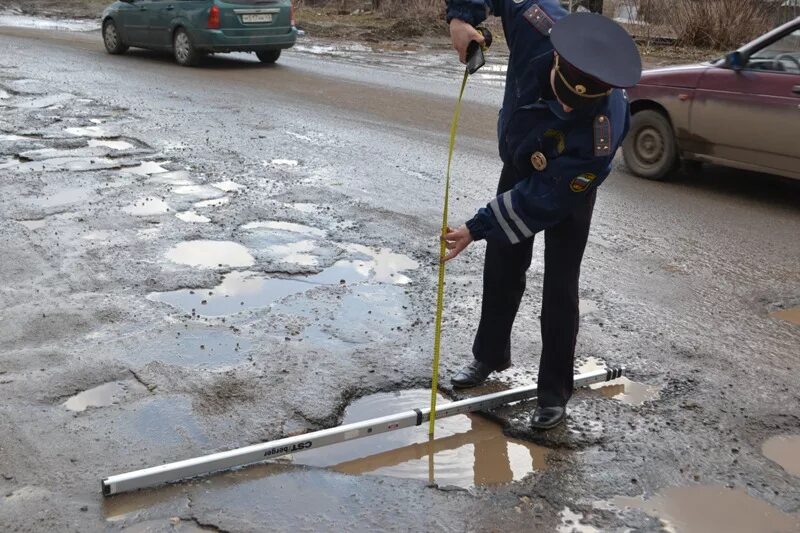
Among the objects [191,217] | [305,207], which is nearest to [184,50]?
[305,207]

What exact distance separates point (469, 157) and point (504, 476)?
19.5ft

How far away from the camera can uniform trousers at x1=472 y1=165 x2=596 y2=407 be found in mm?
3697

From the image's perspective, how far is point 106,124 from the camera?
1009 centimetres

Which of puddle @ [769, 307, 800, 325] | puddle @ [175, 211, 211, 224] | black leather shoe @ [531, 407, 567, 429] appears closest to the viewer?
black leather shoe @ [531, 407, 567, 429]

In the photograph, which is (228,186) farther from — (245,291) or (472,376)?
(472,376)

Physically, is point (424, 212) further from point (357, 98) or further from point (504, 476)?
point (357, 98)

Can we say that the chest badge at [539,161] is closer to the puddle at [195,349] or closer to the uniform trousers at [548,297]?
the uniform trousers at [548,297]

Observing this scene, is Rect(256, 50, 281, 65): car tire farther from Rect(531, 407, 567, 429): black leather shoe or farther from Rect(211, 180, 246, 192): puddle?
Rect(531, 407, 567, 429): black leather shoe

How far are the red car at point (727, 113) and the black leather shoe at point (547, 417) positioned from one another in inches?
187

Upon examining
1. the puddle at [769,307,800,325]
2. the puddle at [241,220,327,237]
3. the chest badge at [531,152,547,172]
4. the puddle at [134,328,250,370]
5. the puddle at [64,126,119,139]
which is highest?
the chest badge at [531,152,547,172]

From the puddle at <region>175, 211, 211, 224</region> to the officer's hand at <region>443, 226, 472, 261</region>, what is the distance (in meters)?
3.38

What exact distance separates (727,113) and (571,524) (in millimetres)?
5744

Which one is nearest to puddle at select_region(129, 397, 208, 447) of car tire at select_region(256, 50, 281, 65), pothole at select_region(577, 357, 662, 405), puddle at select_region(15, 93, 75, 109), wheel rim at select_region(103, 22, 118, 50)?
pothole at select_region(577, 357, 662, 405)

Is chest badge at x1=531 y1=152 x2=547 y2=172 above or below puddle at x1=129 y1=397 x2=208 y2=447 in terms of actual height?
above
